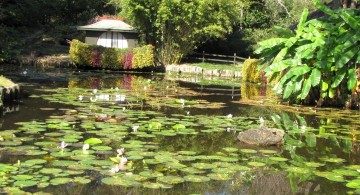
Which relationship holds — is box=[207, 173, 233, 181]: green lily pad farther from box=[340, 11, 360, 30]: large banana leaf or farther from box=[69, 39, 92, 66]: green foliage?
box=[69, 39, 92, 66]: green foliage

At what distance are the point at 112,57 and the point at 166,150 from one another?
1889 centimetres

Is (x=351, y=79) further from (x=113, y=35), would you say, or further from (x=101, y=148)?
(x=113, y=35)

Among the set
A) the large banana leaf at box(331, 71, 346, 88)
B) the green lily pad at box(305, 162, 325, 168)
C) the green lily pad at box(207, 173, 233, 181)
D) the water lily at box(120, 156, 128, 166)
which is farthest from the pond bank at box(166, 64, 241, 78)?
the water lily at box(120, 156, 128, 166)

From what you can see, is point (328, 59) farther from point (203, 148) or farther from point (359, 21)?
point (203, 148)

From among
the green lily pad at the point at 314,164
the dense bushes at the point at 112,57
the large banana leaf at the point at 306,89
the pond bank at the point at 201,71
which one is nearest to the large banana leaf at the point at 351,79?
the large banana leaf at the point at 306,89

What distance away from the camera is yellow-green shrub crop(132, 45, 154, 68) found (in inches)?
979

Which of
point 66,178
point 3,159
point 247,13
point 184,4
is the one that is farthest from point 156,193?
point 247,13

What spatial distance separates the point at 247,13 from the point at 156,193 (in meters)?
30.6

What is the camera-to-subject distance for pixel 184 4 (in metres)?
26.7

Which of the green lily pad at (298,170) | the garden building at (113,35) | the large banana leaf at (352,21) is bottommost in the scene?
the green lily pad at (298,170)

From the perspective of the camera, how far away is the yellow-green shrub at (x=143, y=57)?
2486cm

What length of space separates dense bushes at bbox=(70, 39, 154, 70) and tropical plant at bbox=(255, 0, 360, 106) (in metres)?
12.4

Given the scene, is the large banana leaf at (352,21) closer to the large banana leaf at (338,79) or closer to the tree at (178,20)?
the large banana leaf at (338,79)

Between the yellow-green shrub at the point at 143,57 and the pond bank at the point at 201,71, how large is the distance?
1969 mm
